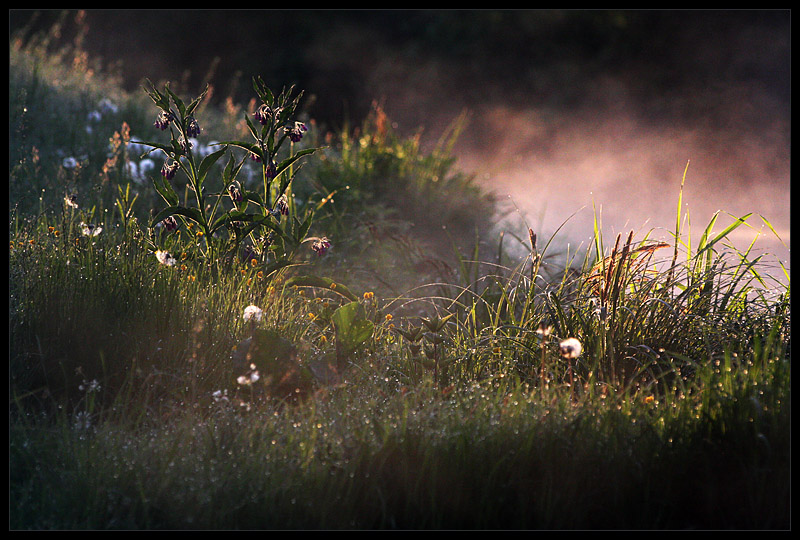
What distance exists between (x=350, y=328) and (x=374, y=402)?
0.49m

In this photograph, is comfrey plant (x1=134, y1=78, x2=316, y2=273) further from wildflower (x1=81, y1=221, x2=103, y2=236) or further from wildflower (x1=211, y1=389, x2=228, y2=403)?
wildflower (x1=211, y1=389, x2=228, y2=403)

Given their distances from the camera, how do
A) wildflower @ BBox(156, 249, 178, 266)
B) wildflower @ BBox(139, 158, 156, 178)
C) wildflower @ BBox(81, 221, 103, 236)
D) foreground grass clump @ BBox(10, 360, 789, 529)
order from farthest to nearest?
wildflower @ BBox(139, 158, 156, 178)
wildflower @ BBox(81, 221, 103, 236)
wildflower @ BBox(156, 249, 178, 266)
foreground grass clump @ BBox(10, 360, 789, 529)

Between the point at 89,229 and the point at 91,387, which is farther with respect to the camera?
the point at 89,229

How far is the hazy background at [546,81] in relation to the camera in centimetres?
654

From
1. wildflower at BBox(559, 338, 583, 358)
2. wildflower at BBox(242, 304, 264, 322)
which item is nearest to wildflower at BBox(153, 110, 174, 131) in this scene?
wildflower at BBox(242, 304, 264, 322)

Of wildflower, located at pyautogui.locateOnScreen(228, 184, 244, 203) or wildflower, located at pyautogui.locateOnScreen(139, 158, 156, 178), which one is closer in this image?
wildflower, located at pyautogui.locateOnScreen(228, 184, 244, 203)

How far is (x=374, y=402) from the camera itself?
2062 millimetres

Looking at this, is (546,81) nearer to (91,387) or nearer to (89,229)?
(89,229)

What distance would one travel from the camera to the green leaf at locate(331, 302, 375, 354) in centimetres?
248

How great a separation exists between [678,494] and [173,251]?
215 cm

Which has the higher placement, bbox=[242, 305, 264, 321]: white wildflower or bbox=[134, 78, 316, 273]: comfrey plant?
bbox=[134, 78, 316, 273]: comfrey plant

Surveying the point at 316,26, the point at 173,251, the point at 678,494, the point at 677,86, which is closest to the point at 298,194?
the point at 173,251

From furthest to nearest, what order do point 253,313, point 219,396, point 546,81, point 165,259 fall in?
point 546,81 → point 165,259 → point 253,313 → point 219,396

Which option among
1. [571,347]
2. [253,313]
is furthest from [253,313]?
[571,347]
